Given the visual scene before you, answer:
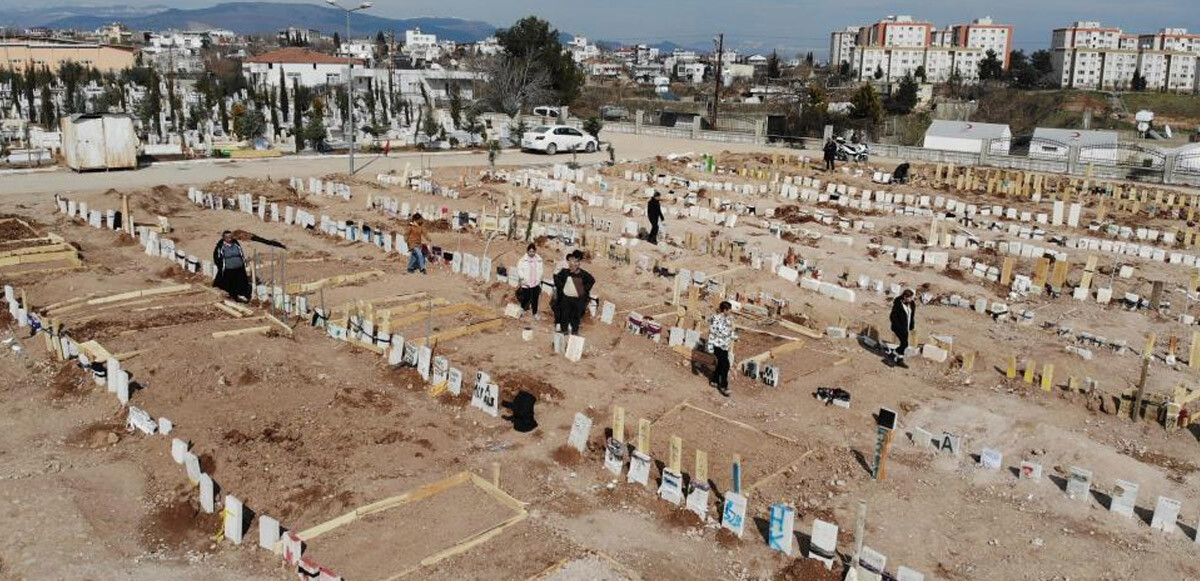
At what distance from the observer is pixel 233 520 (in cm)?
762

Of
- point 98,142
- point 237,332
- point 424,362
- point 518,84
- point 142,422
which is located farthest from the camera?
point 518,84

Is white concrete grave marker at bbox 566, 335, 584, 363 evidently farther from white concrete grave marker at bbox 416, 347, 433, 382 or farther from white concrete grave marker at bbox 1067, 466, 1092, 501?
white concrete grave marker at bbox 1067, 466, 1092, 501

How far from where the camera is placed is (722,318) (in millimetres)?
10836

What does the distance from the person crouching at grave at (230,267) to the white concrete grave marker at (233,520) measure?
649 cm

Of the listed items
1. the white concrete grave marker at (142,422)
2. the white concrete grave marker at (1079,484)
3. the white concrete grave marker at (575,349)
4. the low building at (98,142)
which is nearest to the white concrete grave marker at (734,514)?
the white concrete grave marker at (1079,484)

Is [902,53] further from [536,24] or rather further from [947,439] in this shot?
[947,439]

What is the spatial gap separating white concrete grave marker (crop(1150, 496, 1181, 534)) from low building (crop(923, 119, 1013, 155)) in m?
31.9

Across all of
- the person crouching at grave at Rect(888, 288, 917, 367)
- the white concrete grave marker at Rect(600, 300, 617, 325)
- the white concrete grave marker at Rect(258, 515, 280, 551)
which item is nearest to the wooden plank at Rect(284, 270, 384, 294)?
the white concrete grave marker at Rect(600, 300, 617, 325)

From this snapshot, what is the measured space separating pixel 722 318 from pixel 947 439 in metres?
2.67

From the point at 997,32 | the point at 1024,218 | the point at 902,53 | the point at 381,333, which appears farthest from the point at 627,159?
the point at 997,32

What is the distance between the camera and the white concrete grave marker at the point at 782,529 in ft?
25.1

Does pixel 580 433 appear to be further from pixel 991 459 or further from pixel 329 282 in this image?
pixel 329 282

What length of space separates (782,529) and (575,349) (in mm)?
4615

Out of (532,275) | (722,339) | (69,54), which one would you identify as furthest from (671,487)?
(69,54)
